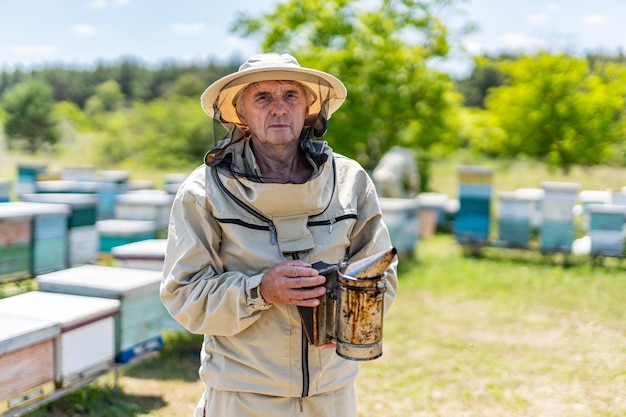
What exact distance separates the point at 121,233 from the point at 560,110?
12.2 metres

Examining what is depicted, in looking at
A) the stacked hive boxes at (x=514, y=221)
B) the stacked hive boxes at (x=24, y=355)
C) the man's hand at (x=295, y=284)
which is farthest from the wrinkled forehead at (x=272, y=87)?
the stacked hive boxes at (x=514, y=221)

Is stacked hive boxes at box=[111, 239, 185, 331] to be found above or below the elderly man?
below

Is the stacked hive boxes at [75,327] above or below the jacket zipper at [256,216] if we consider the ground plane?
below

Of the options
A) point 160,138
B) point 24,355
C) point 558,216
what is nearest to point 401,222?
point 558,216

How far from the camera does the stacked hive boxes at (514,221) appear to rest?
25.4ft

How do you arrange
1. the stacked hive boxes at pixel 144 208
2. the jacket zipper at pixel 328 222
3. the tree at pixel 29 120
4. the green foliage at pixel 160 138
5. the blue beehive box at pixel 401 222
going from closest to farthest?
the jacket zipper at pixel 328 222, the stacked hive boxes at pixel 144 208, the blue beehive box at pixel 401 222, the green foliage at pixel 160 138, the tree at pixel 29 120

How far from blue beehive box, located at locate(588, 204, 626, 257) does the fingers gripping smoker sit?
6.51 metres

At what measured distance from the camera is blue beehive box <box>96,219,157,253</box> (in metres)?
5.73

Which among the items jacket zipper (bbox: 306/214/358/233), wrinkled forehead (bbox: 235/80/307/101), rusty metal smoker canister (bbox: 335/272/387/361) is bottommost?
rusty metal smoker canister (bbox: 335/272/387/361)

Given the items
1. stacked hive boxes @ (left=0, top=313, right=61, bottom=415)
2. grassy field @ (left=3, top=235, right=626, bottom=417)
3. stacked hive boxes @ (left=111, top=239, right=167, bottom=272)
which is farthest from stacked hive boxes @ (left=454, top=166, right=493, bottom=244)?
stacked hive boxes @ (left=0, top=313, right=61, bottom=415)

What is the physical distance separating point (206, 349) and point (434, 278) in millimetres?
5747

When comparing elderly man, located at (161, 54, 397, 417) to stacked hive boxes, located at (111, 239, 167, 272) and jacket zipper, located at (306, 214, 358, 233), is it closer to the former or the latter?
jacket zipper, located at (306, 214, 358, 233)

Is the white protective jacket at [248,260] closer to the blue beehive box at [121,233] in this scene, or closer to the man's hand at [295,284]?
the man's hand at [295,284]

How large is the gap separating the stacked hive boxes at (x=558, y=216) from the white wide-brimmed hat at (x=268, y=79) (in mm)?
6088
